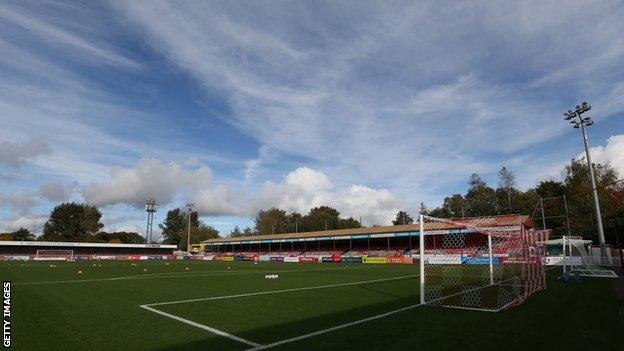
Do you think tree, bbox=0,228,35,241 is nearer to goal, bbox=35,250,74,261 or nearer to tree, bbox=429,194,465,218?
goal, bbox=35,250,74,261

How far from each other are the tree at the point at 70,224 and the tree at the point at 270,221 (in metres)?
48.2

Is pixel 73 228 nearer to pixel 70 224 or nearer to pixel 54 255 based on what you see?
pixel 70 224

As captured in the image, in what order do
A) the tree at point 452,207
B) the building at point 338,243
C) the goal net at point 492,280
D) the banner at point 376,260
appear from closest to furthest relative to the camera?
the goal net at point 492,280 < the banner at point 376,260 < the building at point 338,243 < the tree at point 452,207

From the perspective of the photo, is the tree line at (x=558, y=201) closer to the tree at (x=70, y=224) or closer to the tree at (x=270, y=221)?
the tree at (x=270, y=221)

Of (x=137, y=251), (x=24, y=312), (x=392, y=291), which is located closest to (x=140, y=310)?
(x=24, y=312)

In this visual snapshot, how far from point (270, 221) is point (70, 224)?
56.9 metres

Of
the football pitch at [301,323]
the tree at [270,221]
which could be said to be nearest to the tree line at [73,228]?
the tree at [270,221]

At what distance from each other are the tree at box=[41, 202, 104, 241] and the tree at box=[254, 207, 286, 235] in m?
48.2

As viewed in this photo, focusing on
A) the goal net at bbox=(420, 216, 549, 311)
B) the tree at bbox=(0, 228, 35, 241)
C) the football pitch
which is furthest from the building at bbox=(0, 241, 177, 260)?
the goal net at bbox=(420, 216, 549, 311)

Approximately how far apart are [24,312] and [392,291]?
454 inches

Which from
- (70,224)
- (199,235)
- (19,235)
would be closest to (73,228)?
(70,224)

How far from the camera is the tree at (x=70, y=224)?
109 metres

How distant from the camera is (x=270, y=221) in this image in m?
125

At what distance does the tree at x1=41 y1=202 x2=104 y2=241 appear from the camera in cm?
10906
